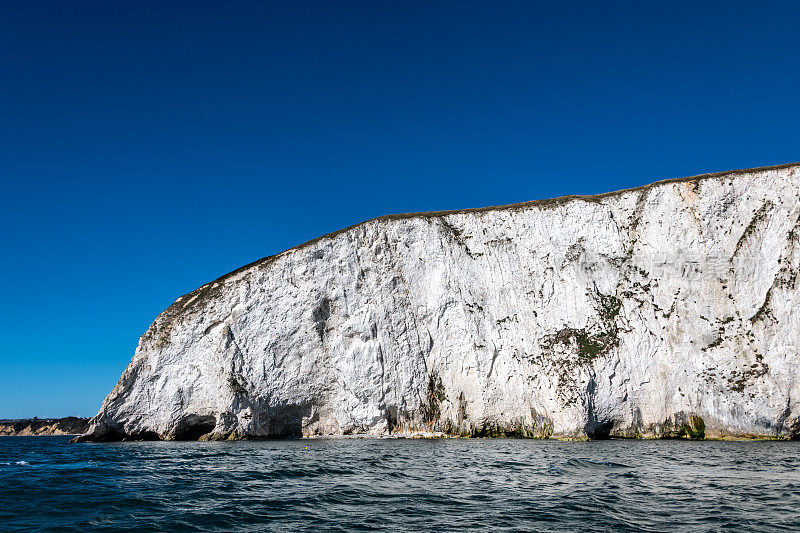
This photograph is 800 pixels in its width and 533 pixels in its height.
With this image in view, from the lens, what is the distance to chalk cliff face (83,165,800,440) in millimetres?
36281

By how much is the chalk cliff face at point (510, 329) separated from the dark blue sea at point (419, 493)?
11601mm

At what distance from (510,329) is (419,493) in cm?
2845

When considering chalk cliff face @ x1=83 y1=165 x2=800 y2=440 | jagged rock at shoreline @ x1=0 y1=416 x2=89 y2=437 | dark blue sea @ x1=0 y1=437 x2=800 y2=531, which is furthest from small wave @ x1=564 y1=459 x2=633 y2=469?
jagged rock at shoreline @ x1=0 y1=416 x2=89 y2=437

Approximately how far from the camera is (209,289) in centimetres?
4803

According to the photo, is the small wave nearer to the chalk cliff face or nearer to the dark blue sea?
the dark blue sea

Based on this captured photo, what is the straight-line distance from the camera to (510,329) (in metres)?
42.0

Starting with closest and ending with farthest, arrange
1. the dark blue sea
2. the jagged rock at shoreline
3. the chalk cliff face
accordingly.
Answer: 1. the dark blue sea
2. the chalk cliff face
3. the jagged rock at shoreline

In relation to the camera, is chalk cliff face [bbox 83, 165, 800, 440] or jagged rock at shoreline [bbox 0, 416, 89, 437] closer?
chalk cliff face [bbox 83, 165, 800, 440]

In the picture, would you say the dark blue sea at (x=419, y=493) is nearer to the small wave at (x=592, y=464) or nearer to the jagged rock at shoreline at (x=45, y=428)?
the small wave at (x=592, y=464)

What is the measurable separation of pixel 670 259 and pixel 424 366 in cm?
2123

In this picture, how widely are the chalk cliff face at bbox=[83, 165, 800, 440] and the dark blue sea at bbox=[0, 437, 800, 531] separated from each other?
457 inches

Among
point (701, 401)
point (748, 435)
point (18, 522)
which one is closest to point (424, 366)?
point (701, 401)

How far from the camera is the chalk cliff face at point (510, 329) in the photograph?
3628 centimetres

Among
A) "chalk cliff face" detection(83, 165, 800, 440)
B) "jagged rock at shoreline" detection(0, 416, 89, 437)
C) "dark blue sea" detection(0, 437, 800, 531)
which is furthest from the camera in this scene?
"jagged rock at shoreline" detection(0, 416, 89, 437)
